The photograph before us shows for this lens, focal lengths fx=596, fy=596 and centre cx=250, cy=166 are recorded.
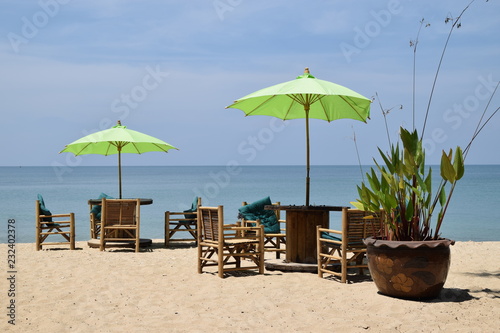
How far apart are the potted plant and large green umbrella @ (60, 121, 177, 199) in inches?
225

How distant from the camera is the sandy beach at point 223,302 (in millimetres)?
4914

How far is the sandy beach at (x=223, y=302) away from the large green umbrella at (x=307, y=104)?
1808 mm

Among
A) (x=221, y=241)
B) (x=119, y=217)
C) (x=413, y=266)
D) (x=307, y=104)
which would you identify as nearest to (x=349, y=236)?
(x=413, y=266)

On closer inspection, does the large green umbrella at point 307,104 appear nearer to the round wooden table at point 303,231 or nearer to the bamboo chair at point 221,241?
the round wooden table at point 303,231

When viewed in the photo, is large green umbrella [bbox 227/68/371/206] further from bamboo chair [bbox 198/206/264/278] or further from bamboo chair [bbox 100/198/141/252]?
bamboo chair [bbox 100/198/141/252]

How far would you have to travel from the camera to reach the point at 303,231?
7.46 m

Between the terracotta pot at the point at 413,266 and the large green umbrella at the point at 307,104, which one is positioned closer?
the terracotta pot at the point at 413,266

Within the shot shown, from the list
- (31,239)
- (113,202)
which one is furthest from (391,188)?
(31,239)

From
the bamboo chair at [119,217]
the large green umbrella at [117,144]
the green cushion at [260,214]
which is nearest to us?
the green cushion at [260,214]

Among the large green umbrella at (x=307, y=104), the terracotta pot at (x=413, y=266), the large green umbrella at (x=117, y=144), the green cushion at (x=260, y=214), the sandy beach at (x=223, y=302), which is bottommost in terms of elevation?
the sandy beach at (x=223, y=302)

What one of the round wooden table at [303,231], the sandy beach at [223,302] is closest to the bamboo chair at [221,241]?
the sandy beach at [223,302]

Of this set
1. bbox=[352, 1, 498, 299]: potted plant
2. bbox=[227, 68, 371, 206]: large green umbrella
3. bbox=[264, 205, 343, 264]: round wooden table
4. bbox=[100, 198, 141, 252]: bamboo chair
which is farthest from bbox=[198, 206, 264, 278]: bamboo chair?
bbox=[100, 198, 141, 252]: bamboo chair

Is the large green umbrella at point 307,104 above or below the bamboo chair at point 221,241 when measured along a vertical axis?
above

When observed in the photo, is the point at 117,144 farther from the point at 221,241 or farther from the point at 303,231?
the point at 303,231
